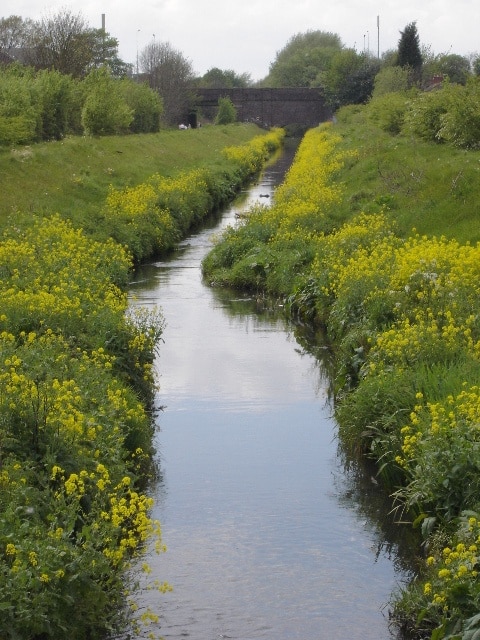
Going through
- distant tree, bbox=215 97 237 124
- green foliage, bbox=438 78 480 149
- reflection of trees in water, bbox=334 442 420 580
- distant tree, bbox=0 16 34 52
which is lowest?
reflection of trees in water, bbox=334 442 420 580

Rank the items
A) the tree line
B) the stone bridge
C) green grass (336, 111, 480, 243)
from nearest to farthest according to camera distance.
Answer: green grass (336, 111, 480, 243) → the tree line → the stone bridge

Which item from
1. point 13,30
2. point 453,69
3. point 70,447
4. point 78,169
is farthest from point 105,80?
point 13,30

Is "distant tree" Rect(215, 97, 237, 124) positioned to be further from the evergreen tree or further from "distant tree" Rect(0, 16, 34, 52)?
the evergreen tree

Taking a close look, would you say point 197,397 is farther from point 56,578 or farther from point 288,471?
point 56,578

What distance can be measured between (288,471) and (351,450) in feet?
2.46

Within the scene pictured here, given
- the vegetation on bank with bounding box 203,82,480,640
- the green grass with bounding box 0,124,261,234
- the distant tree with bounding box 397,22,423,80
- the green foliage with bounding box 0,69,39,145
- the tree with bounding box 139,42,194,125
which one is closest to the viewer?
the vegetation on bank with bounding box 203,82,480,640

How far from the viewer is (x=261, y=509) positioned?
30.1 ft

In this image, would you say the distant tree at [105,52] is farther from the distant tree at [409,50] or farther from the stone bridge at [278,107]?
the distant tree at [409,50]

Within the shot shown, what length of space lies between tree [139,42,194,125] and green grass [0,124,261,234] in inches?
1479

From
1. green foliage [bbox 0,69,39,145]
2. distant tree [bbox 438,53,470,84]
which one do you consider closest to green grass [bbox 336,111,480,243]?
green foliage [bbox 0,69,39,145]

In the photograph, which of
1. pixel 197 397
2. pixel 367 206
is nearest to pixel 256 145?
pixel 367 206

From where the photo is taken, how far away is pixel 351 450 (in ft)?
34.4

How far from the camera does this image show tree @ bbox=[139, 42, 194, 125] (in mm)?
80688

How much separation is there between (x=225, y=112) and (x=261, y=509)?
8209 cm
